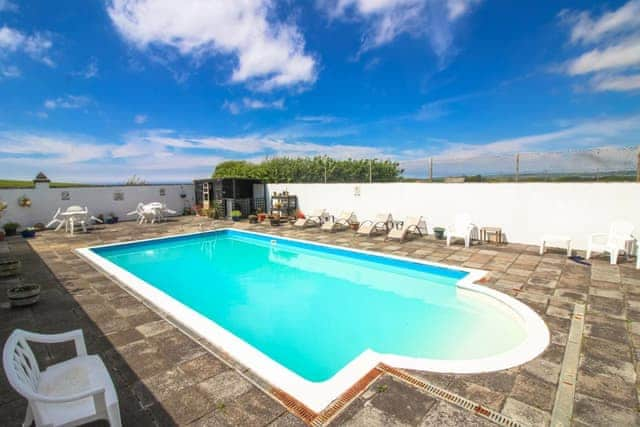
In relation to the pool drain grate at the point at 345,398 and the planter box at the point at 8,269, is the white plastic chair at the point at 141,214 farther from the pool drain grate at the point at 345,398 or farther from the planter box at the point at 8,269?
the pool drain grate at the point at 345,398

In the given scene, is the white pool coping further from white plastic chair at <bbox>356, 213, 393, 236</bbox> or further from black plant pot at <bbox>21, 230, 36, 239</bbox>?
black plant pot at <bbox>21, 230, 36, 239</bbox>

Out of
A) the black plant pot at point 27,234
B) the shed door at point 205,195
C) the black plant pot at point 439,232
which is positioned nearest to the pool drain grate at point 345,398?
the black plant pot at point 439,232

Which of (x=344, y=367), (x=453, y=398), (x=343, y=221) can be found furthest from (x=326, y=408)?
(x=343, y=221)

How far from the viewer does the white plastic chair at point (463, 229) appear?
7.85 m

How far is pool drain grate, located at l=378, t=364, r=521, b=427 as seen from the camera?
2043 millimetres

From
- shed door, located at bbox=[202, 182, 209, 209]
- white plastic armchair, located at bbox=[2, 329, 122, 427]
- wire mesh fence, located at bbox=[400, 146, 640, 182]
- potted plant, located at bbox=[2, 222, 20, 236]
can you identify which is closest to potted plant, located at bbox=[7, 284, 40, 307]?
white plastic armchair, located at bbox=[2, 329, 122, 427]

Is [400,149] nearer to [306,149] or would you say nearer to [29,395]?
[306,149]

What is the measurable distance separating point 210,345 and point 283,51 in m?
11.7

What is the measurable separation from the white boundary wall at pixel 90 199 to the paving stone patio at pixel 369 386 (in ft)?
28.2

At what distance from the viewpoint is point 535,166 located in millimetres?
7660

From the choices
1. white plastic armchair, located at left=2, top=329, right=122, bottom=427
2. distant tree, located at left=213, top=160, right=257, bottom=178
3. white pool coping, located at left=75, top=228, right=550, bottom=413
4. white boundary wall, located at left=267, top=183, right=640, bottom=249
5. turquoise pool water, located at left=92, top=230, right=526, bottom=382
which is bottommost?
turquoise pool water, located at left=92, top=230, right=526, bottom=382

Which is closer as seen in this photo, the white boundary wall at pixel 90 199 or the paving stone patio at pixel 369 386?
the paving stone patio at pixel 369 386

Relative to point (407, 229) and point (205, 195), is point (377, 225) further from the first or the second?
point (205, 195)

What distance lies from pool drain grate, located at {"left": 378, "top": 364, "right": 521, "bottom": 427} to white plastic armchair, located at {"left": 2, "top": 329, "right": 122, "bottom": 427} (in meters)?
2.11
